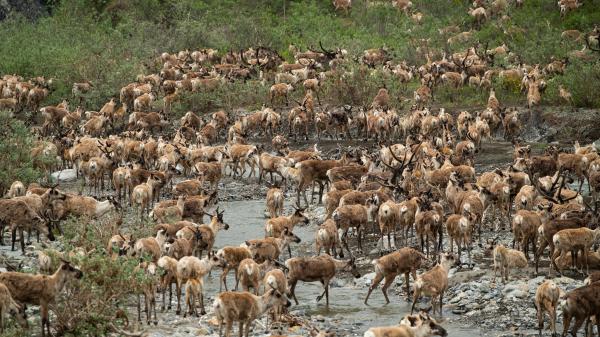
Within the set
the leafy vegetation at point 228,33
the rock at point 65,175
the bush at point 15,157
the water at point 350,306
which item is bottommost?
the water at point 350,306

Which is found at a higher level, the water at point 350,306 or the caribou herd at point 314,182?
the caribou herd at point 314,182

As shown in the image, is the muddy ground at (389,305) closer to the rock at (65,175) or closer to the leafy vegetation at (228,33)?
the rock at (65,175)

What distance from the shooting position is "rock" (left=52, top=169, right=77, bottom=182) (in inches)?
1130

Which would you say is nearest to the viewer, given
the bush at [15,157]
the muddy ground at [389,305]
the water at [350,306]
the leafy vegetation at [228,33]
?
the muddy ground at [389,305]

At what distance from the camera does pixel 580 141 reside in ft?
101

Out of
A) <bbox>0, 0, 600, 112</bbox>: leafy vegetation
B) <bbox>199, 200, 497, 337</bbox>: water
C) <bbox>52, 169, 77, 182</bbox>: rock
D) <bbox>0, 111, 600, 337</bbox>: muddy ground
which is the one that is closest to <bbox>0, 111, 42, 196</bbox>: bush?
<bbox>52, 169, 77, 182</bbox>: rock

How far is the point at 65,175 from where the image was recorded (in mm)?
29016

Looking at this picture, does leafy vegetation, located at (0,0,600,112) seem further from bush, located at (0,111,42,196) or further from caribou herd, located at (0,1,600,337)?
bush, located at (0,111,42,196)

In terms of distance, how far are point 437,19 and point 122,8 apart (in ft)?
50.4

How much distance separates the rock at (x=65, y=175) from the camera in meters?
28.7

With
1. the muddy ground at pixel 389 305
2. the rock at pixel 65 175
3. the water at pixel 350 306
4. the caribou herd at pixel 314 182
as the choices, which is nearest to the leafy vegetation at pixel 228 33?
the caribou herd at pixel 314 182

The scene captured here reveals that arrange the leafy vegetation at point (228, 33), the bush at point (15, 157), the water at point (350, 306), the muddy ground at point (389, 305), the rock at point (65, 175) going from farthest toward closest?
1. the leafy vegetation at point (228, 33)
2. the rock at point (65, 175)
3. the bush at point (15, 157)
4. the water at point (350, 306)
5. the muddy ground at point (389, 305)

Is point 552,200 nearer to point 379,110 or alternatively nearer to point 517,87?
point 379,110

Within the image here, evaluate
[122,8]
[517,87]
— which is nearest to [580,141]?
[517,87]
